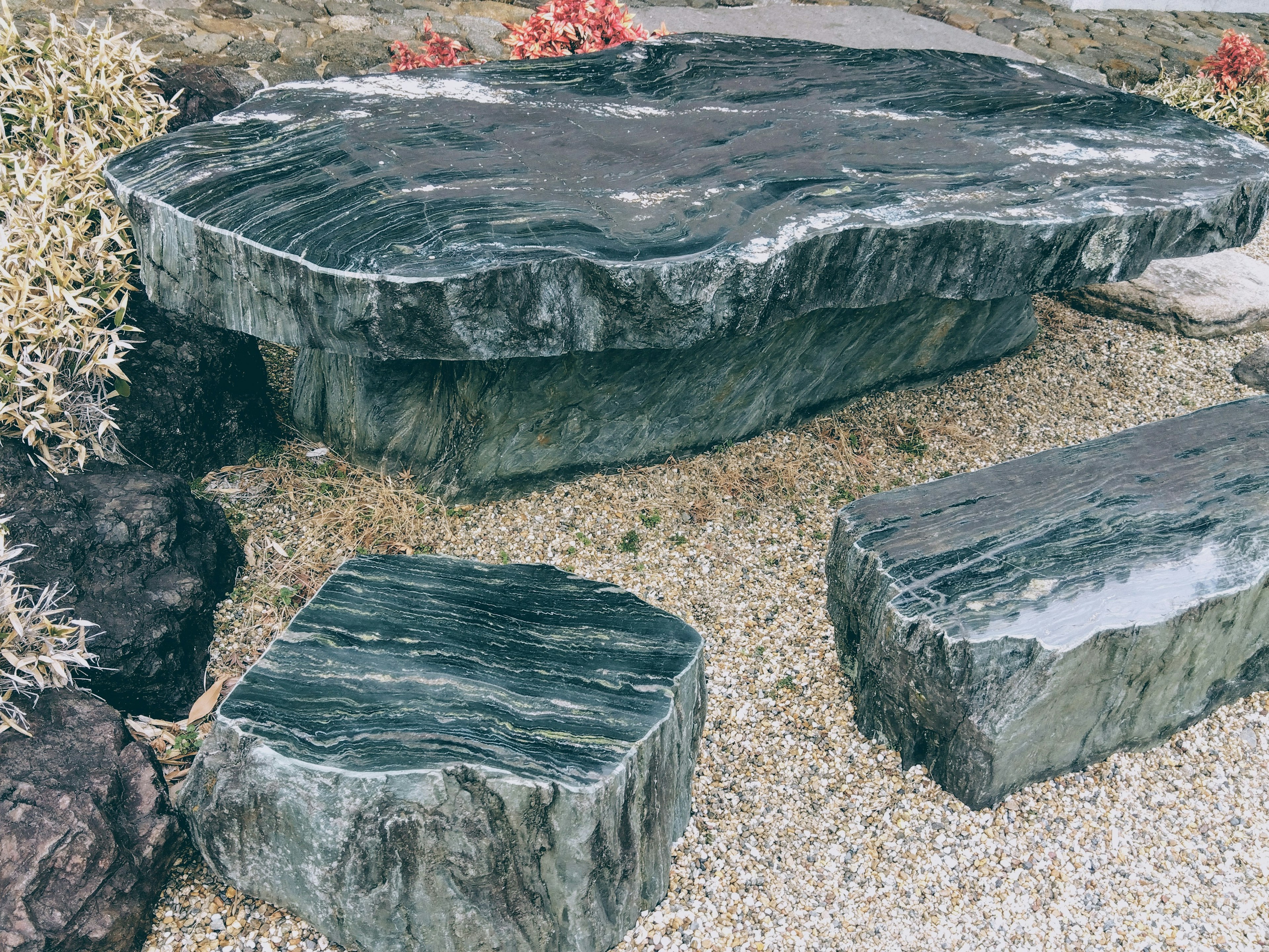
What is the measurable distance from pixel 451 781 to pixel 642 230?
63.8 inches

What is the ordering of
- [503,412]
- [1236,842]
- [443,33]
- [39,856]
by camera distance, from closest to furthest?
[39,856] → [1236,842] → [503,412] → [443,33]

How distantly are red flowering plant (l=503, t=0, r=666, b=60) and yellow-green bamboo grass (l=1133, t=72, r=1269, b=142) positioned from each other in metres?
3.58

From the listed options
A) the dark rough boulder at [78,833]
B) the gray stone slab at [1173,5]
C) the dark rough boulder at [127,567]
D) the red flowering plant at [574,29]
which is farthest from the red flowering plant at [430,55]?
the gray stone slab at [1173,5]

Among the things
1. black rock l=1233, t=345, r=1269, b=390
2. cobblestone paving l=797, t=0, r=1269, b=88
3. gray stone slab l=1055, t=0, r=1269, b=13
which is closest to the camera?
black rock l=1233, t=345, r=1269, b=390

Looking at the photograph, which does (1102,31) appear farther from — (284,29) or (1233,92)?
(284,29)

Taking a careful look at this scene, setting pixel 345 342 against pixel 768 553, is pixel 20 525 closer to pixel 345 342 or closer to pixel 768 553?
pixel 345 342

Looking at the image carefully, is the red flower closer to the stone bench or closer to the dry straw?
the stone bench

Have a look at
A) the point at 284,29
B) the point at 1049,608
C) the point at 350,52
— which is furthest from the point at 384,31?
the point at 1049,608

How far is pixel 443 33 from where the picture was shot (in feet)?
20.5

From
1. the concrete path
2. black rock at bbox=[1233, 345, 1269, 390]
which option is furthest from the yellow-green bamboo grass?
black rock at bbox=[1233, 345, 1269, 390]

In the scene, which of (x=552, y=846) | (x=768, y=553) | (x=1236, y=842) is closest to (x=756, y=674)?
(x=768, y=553)

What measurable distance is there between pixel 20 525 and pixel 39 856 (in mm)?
947

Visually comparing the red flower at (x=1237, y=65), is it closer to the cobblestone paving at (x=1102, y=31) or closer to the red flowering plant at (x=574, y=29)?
the cobblestone paving at (x=1102, y=31)

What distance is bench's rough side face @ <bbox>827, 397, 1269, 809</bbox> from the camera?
243cm
